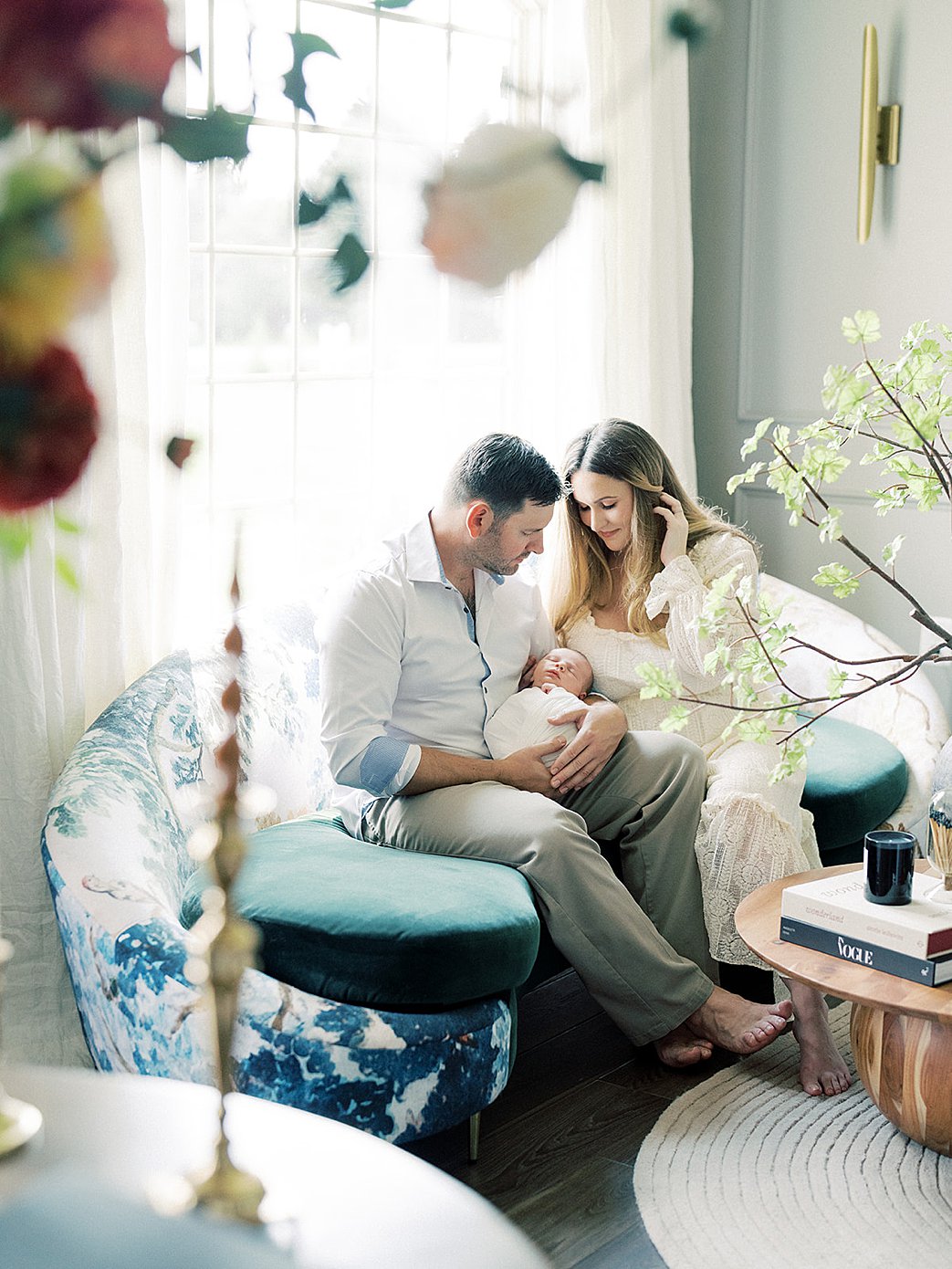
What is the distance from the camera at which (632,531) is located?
9.57ft

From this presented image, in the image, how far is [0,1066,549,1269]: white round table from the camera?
694 millimetres

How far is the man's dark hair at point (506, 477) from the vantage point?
2.56 meters

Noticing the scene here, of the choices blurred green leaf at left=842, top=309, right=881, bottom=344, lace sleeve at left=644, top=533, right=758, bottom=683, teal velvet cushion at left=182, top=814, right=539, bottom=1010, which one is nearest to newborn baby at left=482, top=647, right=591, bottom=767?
lace sleeve at left=644, top=533, right=758, bottom=683

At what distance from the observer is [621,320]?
148 inches

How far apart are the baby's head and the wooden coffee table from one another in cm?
69

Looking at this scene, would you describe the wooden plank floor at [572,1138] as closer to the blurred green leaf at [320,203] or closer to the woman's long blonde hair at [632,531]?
the woman's long blonde hair at [632,531]

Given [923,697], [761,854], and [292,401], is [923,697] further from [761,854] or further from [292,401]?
[292,401]

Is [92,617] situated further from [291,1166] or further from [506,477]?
[291,1166]

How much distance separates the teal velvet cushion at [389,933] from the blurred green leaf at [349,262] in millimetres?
1554

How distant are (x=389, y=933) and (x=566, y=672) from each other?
93 centimetres

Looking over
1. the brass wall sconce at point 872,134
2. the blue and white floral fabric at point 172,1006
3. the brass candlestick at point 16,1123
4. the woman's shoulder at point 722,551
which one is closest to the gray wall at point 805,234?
the brass wall sconce at point 872,134

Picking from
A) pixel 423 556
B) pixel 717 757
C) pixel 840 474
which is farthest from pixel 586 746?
pixel 840 474

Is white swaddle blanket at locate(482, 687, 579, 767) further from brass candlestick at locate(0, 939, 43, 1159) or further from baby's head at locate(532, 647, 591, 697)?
brass candlestick at locate(0, 939, 43, 1159)

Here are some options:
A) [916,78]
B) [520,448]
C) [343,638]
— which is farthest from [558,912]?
[916,78]
